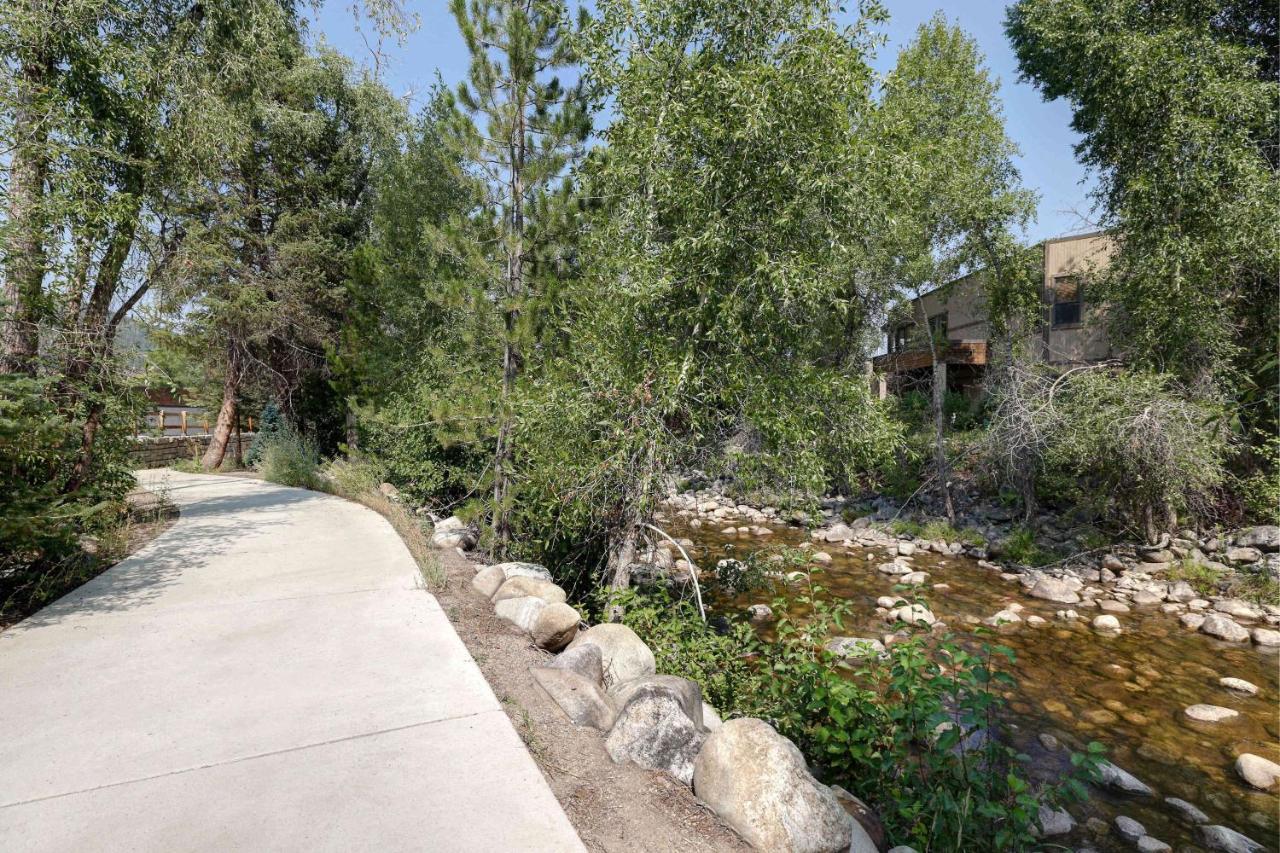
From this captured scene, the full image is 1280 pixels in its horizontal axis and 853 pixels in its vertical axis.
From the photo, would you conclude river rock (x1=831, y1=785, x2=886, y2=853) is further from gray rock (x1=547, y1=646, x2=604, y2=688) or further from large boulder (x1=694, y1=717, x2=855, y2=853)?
gray rock (x1=547, y1=646, x2=604, y2=688)

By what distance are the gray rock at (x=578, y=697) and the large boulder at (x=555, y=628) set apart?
0.61 meters

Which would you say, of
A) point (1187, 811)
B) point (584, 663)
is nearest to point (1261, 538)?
point (1187, 811)

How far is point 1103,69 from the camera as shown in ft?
35.8

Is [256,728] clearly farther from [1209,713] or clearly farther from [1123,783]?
[1209,713]

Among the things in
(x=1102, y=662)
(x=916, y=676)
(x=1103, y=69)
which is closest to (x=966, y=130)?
(x=1103, y=69)

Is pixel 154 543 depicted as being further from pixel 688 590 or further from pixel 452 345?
pixel 688 590

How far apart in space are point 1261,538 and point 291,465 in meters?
17.6

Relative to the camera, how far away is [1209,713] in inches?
229

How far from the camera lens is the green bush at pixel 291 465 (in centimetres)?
1275

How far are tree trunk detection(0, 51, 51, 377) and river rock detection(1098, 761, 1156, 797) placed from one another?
9.53 meters

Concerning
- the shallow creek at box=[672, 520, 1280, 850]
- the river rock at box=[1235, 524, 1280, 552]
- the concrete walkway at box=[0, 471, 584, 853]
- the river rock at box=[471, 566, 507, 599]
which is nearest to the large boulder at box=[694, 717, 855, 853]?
the concrete walkway at box=[0, 471, 584, 853]

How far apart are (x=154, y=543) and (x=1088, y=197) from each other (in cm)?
1612

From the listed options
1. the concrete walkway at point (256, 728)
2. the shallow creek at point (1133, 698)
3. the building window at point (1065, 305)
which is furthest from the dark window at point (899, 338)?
the concrete walkway at point (256, 728)

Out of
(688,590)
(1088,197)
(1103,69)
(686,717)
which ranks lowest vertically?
(688,590)
